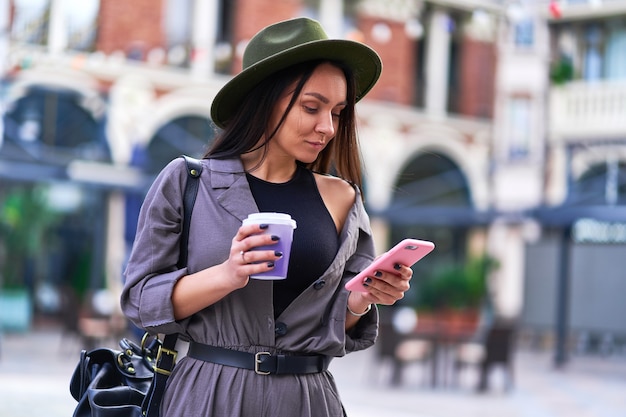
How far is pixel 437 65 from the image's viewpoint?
2280 centimetres

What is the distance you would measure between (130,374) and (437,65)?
21.0m

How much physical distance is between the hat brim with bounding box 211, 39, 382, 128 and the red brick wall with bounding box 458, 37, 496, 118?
2104cm

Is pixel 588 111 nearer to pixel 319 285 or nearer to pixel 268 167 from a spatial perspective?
pixel 268 167

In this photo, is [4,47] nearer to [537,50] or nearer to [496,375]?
[496,375]

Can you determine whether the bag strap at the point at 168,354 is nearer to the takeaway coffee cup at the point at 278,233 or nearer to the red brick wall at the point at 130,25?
the takeaway coffee cup at the point at 278,233

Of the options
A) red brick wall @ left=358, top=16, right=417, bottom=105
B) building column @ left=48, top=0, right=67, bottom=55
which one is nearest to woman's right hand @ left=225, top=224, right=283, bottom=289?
building column @ left=48, top=0, right=67, bottom=55

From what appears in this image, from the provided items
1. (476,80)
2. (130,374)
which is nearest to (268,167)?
(130,374)

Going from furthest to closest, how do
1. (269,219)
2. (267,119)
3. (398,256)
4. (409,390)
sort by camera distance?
(409,390), (267,119), (398,256), (269,219)

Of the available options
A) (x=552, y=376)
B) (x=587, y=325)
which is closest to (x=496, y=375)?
(x=552, y=376)

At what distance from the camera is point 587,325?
2025 cm

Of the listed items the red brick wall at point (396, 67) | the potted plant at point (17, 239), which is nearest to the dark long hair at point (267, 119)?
the potted plant at point (17, 239)

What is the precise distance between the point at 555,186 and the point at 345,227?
20279 mm

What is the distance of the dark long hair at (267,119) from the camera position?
2.28m

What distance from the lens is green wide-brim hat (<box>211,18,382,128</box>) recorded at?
7.36 ft
